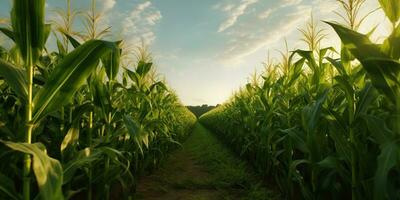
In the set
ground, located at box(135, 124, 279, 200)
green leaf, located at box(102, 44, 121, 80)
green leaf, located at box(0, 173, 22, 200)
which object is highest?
green leaf, located at box(102, 44, 121, 80)

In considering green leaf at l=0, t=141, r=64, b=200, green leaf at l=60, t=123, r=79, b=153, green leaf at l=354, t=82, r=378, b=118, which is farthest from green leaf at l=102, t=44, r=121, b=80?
green leaf at l=354, t=82, r=378, b=118

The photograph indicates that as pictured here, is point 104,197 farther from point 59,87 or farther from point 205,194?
point 205,194

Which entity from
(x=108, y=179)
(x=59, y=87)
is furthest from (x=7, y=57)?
(x=59, y=87)

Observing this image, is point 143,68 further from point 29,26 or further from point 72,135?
point 29,26

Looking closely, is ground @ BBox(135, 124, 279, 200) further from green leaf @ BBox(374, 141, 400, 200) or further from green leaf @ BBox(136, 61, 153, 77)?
green leaf @ BBox(374, 141, 400, 200)

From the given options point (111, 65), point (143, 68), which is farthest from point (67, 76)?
point (143, 68)

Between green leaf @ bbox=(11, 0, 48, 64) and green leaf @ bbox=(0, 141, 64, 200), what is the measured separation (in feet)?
1.78

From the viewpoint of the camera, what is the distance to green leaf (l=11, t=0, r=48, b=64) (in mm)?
1753

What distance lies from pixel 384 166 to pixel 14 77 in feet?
6.76

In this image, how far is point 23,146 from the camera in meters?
1.54

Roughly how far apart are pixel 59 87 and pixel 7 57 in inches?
74.1

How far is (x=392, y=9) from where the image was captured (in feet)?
6.84

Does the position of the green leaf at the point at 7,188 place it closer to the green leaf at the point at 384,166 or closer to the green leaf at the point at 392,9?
the green leaf at the point at 384,166

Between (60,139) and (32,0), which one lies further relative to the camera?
(60,139)
